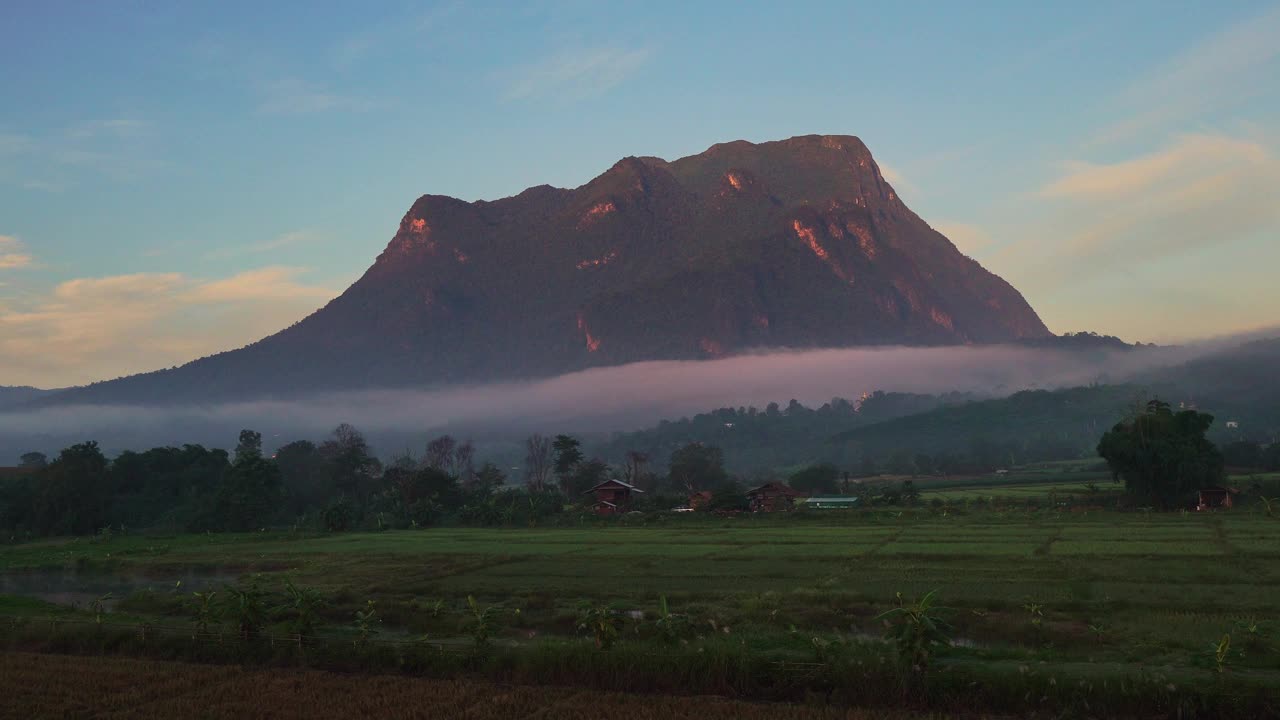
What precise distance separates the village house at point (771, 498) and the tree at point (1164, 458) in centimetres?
2388

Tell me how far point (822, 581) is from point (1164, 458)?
39440 mm

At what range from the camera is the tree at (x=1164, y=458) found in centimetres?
5750

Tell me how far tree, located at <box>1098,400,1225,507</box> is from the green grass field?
22.7 ft

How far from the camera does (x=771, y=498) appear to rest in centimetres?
7556

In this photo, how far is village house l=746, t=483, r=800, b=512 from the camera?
7251cm

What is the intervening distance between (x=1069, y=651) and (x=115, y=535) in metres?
66.8

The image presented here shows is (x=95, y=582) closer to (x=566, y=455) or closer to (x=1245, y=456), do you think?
(x=566, y=455)

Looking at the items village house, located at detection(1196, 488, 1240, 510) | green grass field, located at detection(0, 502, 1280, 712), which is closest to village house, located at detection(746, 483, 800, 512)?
green grass field, located at detection(0, 502, 1280, 712)

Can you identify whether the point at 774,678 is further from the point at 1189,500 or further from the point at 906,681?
the point at 1189,500

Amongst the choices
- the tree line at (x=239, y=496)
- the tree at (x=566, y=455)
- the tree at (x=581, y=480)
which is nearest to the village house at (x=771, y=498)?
the tree line at (x=239, y=496)

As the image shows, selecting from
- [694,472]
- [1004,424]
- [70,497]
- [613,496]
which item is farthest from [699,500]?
[1004,424]

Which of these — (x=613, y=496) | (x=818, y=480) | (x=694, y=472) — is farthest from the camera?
(x=694, y=472)

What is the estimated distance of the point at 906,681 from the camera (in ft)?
53.0

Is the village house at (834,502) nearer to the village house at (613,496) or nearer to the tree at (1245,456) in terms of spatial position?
the village house at (613,496)
